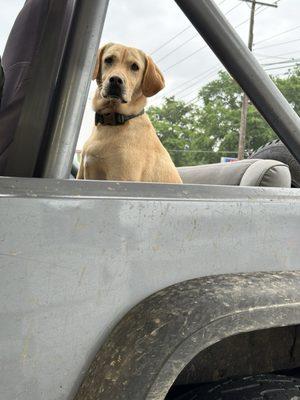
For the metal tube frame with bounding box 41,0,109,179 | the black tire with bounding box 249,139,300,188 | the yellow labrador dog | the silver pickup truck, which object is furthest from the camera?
the yellow labrador dog

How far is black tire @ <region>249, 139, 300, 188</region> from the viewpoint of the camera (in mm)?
2072

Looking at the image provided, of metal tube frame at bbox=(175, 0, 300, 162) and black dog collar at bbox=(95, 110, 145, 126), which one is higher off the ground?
black dog collar at bbox=(95, 110, 145, 126)

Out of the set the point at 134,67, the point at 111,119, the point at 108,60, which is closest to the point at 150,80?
the point at 134,67

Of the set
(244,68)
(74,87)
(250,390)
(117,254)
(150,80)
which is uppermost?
(150,80)

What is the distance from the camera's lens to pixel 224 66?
1149mm

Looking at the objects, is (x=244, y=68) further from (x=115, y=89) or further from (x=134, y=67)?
(x=134, y=67)

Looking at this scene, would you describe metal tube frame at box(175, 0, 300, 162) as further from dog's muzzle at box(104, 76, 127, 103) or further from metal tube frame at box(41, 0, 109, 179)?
dog's muzzle at box(104, 76, 127, 103)

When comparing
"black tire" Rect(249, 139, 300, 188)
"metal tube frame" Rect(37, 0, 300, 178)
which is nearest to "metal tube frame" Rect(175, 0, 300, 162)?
"metal tube frame" Rect(37, 0, 300, 178)

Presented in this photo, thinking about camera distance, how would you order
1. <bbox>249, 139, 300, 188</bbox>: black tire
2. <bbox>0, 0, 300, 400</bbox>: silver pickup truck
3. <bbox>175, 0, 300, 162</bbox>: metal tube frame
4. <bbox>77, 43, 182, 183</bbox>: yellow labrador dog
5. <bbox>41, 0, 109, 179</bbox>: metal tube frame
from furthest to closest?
<bbox>77, 43, 182, 183</bbox>: yellow labrador dog < <bbox>249, 139, 300, 188</bbox>: black tire < <bbox>175, 0, 300, 162</bbox>: metal tube frame < <bbox>41, 0, 109, 179</bbox>: metal tube frame < <bbox>0, 0, 300, 400</bbox>: silver pickup truck

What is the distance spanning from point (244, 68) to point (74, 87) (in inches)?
15.5

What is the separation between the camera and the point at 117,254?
0.85 meters

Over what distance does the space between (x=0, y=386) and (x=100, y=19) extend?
0.70 metres

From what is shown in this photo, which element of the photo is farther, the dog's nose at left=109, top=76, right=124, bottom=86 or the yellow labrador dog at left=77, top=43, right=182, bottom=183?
the dog's nose at left=109, top=76, right=124, bottom=86

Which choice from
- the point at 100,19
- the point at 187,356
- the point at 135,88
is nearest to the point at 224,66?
the point at 100,19
